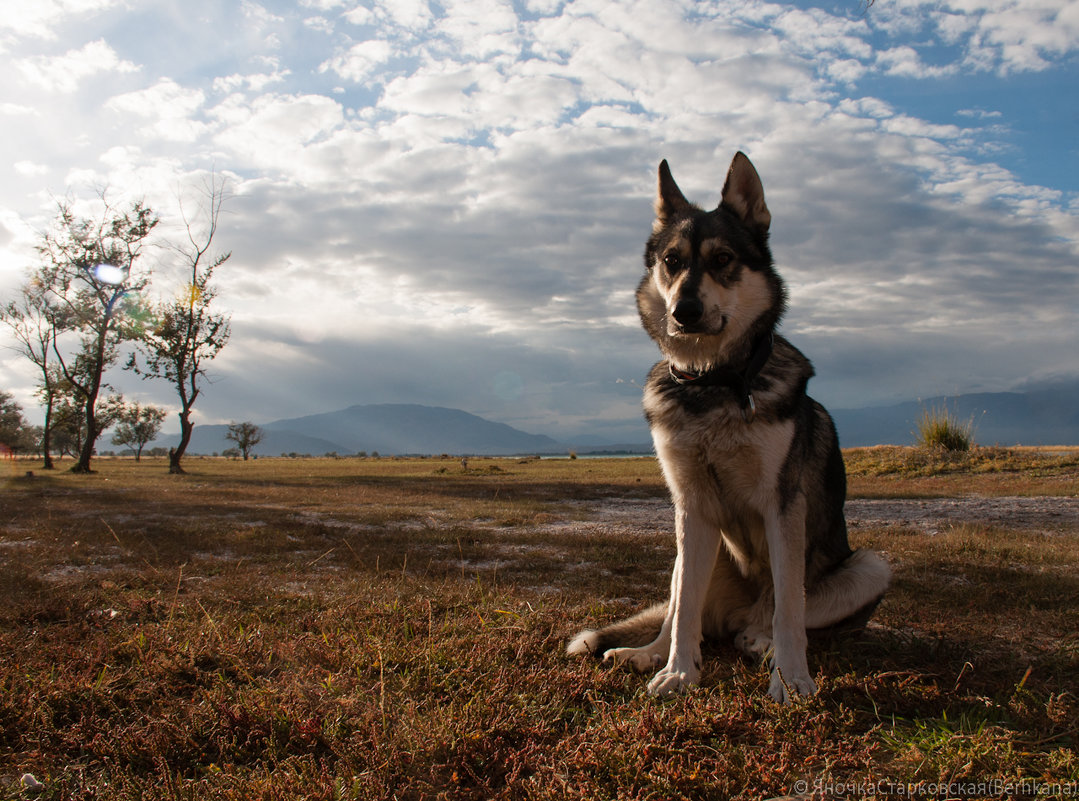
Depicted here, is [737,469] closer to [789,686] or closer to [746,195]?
[789,686]

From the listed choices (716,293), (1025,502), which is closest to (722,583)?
(716,293)

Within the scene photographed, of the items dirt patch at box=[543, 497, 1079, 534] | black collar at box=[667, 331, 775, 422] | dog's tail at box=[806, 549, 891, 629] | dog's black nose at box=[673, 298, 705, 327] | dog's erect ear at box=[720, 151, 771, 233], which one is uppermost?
dog's erect ear at box=[720, 151, 771, 233]

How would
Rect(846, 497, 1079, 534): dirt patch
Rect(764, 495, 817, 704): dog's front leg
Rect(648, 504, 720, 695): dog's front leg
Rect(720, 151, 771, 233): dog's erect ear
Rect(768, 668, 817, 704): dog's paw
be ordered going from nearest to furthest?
Rect(768, 668, 817, 704): dog's paw < Rect(764, 495, 817, 704): dog's front leg < Rect(648, 504, 720, 695): dog's front leg < Rect(720, 151, 771, 233): dog's erect ear < Rect(846, 497, 1079, 534): dirt patch

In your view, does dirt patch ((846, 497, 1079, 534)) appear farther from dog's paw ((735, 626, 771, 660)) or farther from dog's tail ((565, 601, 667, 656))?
dog's tail ((565, 601, 667, 656))

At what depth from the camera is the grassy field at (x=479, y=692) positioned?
2.55 m

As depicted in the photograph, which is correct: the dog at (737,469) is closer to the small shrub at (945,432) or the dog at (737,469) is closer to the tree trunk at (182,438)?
the small shrub at (945,432)

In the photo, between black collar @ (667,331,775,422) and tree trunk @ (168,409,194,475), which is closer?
black collar @ (667,331,775,422)

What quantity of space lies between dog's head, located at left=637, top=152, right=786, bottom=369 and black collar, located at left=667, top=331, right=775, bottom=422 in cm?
8

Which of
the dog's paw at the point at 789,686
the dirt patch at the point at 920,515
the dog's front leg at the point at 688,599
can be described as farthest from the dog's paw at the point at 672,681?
the dirt patch at the point at 920,515

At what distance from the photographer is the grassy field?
8.36ft

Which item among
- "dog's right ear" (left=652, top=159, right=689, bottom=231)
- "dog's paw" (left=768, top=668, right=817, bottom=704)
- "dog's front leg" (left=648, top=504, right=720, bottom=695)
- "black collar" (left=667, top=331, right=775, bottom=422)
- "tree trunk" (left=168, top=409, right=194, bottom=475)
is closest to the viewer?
"dog's paw" (left=768, top=668, right=817, bottom=704)

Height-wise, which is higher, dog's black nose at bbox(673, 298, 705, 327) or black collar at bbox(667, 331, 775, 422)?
dog's black nose at bbox(673, 298, 705, 327)

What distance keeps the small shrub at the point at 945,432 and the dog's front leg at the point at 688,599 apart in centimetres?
2116

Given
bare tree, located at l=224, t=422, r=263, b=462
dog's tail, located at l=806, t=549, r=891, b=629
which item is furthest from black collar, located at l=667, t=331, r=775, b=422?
bare tree, located at l=224, t=422, r=263, b=462
